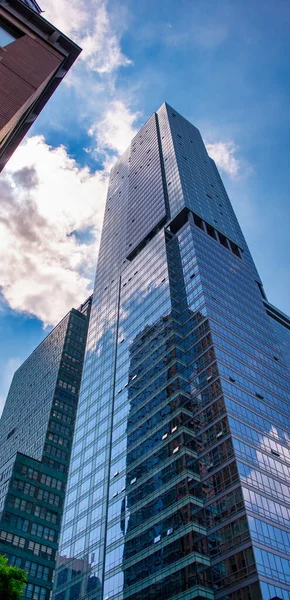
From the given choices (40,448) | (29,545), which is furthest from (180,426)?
(40,448)

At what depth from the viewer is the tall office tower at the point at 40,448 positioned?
9925cm

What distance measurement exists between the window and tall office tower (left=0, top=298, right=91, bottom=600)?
8841 cm

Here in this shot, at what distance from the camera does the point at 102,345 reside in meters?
108

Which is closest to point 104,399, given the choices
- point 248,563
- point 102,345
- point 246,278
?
point 102,345

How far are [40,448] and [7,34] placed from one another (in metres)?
100

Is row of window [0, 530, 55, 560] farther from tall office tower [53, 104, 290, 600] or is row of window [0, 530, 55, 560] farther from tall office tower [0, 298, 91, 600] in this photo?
tall office tower [53, 104, 290, 600]

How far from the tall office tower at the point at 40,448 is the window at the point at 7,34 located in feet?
290

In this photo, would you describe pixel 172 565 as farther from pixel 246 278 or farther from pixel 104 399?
pixel 246 278

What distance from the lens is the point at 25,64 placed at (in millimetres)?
34750

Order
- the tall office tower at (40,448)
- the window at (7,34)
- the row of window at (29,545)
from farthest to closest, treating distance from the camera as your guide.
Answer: the tall office tower at (40,448) → the row of window at (29,545) → the window at (7,34)

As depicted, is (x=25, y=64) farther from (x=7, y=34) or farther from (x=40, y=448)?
(x=40, y=448)

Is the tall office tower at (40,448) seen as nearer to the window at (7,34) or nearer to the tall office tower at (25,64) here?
the tall office tower at (25,64)

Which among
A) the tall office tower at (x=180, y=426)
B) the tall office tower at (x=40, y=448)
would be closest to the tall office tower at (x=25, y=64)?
the tall office tower at (x=180, y=426)

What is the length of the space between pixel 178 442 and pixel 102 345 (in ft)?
137
